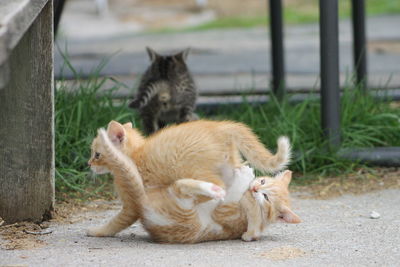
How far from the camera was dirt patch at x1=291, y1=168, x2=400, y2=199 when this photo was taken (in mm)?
4906

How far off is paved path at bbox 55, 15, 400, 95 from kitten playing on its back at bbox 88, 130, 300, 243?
3.70 metres

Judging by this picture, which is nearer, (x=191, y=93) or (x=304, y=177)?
(x=304, y=177)

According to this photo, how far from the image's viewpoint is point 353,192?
16.1ft

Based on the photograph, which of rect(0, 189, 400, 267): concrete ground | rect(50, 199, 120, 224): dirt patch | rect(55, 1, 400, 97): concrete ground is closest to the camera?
rect(0, 189, 400, 267): concrete ground

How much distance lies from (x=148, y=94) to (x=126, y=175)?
1.93 m

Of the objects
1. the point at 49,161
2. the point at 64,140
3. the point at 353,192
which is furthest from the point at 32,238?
the point at 353,192

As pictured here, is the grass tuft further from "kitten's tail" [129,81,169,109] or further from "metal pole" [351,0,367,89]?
"metal pole" [351,0,367,89]

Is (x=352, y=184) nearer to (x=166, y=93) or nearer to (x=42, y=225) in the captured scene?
(x=166, y=93)

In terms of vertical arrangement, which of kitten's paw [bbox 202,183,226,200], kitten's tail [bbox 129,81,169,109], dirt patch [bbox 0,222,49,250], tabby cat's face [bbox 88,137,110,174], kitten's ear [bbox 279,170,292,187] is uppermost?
kitten's tail [bbox 129,81,169,109]

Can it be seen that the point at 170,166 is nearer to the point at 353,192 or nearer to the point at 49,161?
the point at 49,161

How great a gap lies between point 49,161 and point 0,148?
25 centimetres

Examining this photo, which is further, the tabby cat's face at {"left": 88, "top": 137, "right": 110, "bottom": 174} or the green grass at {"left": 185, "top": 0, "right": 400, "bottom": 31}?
the green grass at {"left": 185, "top": 0, "right": 400, "bottom": 31}

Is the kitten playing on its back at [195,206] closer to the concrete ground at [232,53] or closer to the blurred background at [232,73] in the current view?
the blurred background at [232,73]

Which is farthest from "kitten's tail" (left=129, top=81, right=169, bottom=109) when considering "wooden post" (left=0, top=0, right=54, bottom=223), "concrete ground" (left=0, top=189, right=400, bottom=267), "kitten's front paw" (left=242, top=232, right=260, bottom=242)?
"kitten's front paw" (left=242, top=232, right=260, bottom=242)
